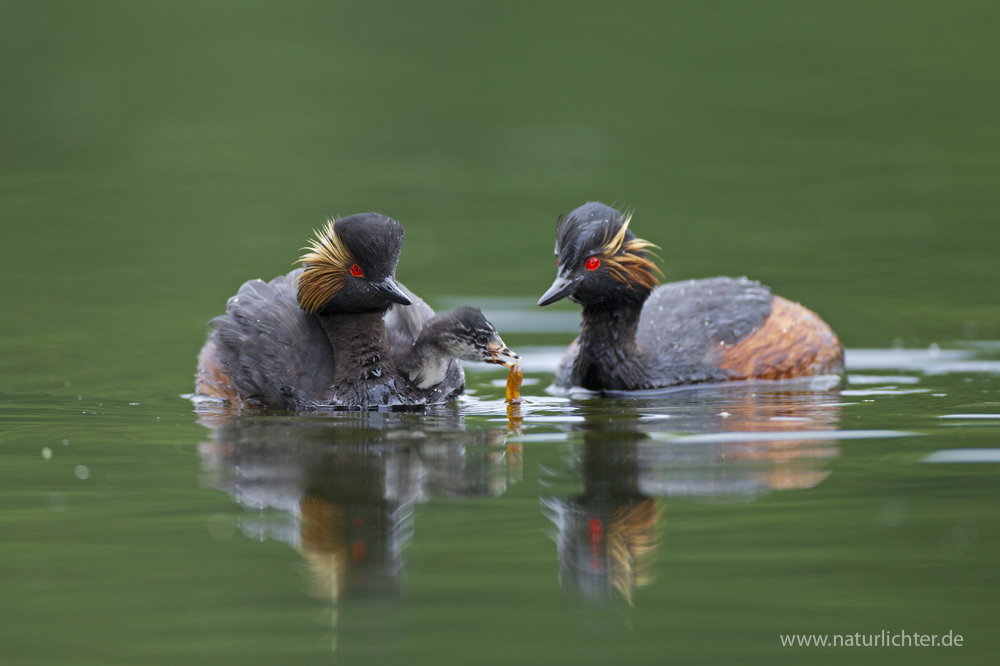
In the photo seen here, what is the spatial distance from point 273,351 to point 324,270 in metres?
0.67

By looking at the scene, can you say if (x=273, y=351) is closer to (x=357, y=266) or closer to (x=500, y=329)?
(x=357, y=266)

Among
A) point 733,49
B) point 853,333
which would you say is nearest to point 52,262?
point 853,333

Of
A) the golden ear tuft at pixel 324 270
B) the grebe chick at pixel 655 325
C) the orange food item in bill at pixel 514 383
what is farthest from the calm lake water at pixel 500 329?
the golden ear tuft at pixel 324 270

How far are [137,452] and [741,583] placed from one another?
12.7ft

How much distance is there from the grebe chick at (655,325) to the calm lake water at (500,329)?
34 centimetres

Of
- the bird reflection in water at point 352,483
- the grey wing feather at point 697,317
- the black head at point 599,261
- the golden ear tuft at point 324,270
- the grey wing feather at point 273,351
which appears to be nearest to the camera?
the bird reflection in water at point 352,483

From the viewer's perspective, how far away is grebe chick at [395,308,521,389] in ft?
29.8

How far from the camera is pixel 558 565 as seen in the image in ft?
19.0

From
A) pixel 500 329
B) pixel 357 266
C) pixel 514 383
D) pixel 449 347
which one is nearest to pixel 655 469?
pixel 514 383

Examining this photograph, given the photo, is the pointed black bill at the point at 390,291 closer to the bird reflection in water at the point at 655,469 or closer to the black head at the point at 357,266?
the black head at the point at 357,266

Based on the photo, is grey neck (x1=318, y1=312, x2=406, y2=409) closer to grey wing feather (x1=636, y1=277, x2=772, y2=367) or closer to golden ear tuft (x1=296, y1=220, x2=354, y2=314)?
golden ear tuft (x1=296, y1=220, x2=354, y2=314)

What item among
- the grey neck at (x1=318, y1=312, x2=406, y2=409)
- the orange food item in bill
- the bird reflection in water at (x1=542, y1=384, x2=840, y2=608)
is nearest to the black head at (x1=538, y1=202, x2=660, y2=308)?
the orange food item in bill

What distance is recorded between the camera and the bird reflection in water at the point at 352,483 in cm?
557

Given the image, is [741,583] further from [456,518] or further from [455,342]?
[455,342]
